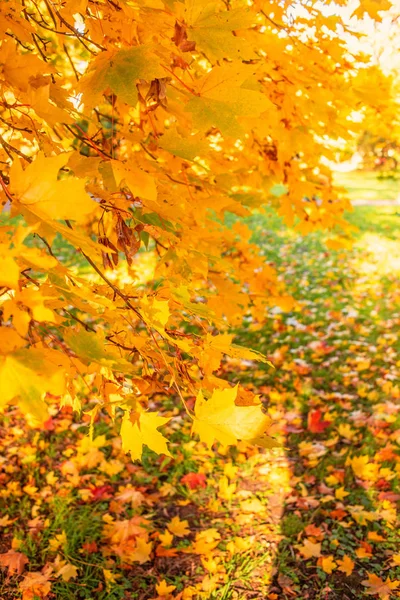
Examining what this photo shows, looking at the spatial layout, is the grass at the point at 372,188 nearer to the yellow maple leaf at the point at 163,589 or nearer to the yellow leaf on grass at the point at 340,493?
the yellow leaf on grass at the point at 340,493

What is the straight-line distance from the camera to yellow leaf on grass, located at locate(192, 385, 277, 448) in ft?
3.18

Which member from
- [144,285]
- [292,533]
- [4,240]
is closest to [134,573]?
[292,533]

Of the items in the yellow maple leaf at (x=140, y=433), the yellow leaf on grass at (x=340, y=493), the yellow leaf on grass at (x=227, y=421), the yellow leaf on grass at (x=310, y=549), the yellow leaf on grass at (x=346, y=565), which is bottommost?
the yellow leaf on grass at (x=346, y=565)

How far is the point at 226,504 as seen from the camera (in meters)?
2.90

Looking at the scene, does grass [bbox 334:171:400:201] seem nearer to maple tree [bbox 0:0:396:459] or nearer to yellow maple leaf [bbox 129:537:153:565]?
yellow maple leaf [bbox 129:537:153:565]

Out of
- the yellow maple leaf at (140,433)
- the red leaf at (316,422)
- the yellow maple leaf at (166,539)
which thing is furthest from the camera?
the red leaf at (316,422)

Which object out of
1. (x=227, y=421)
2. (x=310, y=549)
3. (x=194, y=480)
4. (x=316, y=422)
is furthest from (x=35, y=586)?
(x=316, y=422)

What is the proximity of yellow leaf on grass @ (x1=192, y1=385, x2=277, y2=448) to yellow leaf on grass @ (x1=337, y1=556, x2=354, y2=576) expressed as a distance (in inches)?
73.2

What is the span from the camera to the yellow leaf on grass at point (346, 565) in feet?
7.84

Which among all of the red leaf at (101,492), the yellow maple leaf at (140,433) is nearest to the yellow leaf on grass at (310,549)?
the red leaf at (101,492)

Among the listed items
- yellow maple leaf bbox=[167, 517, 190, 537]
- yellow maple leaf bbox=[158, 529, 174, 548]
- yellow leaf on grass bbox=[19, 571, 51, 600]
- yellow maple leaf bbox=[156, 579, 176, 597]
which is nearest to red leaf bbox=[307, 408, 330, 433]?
yellow maple leaf bbox=[167, 517, 190, 537]

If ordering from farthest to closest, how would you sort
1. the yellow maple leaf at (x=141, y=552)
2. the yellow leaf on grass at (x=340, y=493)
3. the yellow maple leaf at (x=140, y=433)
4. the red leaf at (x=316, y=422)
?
the red leaf at (x=316, y=422) → the yellow leaf on grass at (x=340, y=493) → the yellow maple leaf at (x=141, y=552) → the yellow maple leaf at (x=140, y=433)

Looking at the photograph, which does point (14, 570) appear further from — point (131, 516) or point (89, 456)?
point (89, 456)

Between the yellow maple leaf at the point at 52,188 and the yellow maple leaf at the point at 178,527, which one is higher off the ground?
the yellow maple leaf at the point at 52,188
